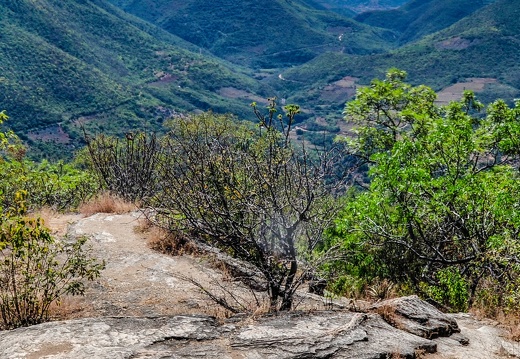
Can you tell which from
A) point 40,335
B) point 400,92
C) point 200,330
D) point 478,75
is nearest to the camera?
point 40,335

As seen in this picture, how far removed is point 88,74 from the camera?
132875 mm

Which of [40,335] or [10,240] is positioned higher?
[10,240]

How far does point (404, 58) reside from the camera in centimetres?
19662

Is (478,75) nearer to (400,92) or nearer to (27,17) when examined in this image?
(27,17)

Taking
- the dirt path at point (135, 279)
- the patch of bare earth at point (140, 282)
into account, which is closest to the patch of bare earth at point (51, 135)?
the patch of bare earth at point (140, 282)

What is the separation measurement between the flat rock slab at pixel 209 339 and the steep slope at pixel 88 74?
338 ft

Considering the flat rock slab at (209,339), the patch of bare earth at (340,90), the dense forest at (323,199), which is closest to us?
the flat rock slab at (209,339)

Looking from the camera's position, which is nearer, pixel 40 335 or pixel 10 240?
pixel 40 335

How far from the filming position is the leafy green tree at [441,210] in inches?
323

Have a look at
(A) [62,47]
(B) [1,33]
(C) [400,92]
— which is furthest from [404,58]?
(C) [400,92]

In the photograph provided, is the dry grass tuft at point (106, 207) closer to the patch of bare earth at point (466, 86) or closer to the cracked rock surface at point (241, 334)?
the cracked rock surface at point (241, 334)

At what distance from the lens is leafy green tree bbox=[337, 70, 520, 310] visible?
323 inches

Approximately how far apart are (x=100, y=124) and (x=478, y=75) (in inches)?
5608

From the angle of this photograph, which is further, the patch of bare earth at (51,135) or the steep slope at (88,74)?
the steep slope at (88,74)
